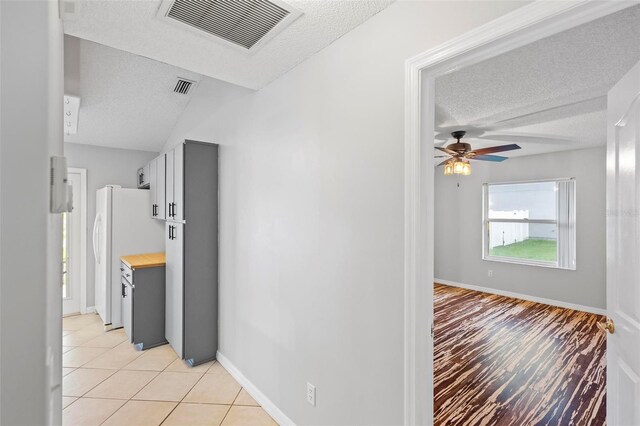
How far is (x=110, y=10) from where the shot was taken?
1565mm

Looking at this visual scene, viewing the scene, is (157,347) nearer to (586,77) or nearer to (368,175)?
(368,175)

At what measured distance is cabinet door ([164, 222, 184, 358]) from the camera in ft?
9.72

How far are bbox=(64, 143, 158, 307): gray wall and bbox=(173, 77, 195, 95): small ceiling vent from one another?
6.15ft

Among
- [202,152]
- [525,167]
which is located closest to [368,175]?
[202,152]

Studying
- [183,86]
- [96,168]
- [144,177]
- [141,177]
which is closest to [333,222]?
[183,86]

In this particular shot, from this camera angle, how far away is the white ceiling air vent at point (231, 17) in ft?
5.07

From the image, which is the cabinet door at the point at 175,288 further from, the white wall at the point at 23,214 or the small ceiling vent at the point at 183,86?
the white wall at the point at 23,214

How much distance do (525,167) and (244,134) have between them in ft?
16.7

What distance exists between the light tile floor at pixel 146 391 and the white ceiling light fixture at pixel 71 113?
2513mm

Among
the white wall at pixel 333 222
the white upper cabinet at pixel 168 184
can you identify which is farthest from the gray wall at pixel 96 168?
the white wall at pixel 333 222

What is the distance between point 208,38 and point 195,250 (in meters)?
1.84

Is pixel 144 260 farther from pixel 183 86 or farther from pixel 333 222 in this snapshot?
pixel 333 222

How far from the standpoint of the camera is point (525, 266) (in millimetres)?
5535

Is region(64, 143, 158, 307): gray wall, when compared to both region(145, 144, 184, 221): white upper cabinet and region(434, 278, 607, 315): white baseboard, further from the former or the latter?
region(434, 278, 607, 315): white baseboard
